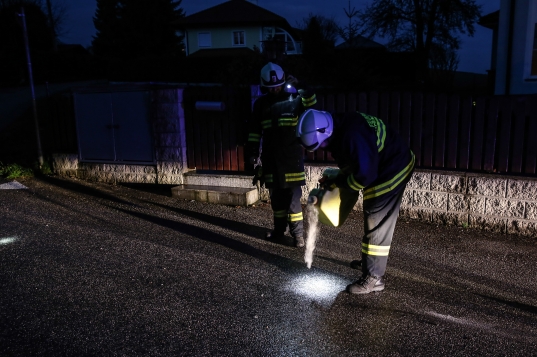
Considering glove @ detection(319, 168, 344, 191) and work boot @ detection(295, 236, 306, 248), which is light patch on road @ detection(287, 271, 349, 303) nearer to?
work boot @ detection(295, 236, 306, 248)

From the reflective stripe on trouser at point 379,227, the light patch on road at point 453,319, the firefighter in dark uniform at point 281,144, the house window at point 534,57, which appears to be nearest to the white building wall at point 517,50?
Answer: the house window at point 534,57

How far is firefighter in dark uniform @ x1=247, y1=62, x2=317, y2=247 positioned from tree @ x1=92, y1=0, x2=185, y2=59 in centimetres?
3562

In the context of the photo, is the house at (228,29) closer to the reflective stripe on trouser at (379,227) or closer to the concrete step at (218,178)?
the concrete step at (218,178)

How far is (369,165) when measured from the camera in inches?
148

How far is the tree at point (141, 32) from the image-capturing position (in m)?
39.8

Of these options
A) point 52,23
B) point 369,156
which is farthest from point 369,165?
point 52,23

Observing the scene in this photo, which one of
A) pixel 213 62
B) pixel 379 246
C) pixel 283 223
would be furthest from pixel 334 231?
pixel 213 62

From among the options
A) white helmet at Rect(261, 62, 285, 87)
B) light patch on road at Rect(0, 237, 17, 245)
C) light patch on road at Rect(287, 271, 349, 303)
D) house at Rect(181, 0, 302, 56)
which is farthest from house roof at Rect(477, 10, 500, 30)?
house at Rect(181, 0, 302, 56)

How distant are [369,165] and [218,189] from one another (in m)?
4.11

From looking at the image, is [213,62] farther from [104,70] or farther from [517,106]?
[517,106]

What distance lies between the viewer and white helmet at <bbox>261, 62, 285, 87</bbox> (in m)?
5.06

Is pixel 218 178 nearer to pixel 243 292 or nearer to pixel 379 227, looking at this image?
pixel 243 292

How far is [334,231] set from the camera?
20.1 feet

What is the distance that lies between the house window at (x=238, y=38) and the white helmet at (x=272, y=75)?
117 feet
